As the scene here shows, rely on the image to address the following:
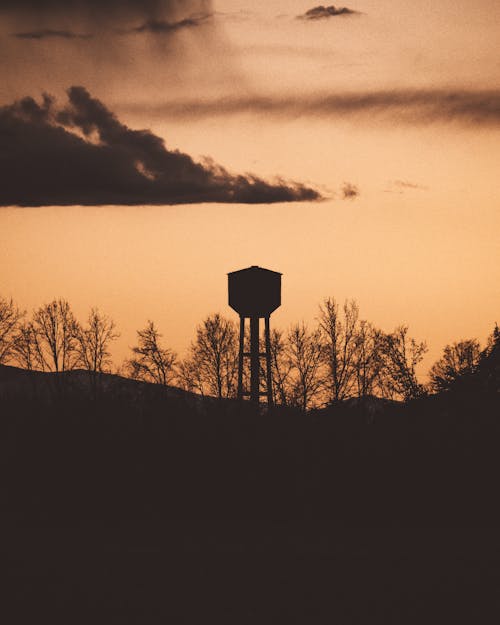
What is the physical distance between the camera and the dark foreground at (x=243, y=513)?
18.2 m

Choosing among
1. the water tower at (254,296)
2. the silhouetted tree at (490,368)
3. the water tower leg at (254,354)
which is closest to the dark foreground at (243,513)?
the silhouetted tree at (490,368)

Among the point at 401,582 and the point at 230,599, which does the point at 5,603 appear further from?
the point at 401,582

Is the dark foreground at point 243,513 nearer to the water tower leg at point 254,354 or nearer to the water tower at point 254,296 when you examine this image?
the water tower leg at point 254,354

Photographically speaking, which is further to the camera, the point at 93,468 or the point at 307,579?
the point at 93,468

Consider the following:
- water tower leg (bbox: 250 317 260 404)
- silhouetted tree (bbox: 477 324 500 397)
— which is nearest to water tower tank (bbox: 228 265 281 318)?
water tower leg (bbox: 250 317 260 404)

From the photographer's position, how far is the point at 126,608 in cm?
1758

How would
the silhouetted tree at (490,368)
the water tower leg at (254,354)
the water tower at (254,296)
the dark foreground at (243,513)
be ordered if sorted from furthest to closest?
the water tower leg at (254,354), the water tower at (254,296), the silhouetted tree at (490,368), the dark foreground at (243,513)

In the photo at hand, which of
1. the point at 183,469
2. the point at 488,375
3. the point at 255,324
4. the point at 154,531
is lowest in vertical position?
the point at 154,531

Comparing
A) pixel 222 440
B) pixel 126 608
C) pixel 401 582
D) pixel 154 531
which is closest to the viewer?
pixel 126 608

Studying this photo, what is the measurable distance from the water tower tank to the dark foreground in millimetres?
10304

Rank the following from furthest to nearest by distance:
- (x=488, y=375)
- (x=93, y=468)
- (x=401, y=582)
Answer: (x=488, y=375) → (x=93, y=468) → (x=401, y=582)

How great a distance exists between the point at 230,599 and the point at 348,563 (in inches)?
140

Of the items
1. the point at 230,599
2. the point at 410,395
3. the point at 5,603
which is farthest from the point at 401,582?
the point at 410,395

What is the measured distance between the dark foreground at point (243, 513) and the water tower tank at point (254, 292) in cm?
1030
